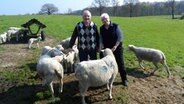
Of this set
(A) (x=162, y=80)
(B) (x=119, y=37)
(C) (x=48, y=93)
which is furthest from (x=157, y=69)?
(C) (x=48, y=93)

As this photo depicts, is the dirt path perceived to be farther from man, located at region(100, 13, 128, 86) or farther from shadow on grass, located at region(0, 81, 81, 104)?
man, located at region(100, 13, 128, 86)

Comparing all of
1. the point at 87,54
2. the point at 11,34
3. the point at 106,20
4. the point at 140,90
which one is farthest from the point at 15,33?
the point at 106,20

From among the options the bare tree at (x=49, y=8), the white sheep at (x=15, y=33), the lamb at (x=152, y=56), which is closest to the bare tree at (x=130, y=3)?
the bare tree at (x=49, y=8)

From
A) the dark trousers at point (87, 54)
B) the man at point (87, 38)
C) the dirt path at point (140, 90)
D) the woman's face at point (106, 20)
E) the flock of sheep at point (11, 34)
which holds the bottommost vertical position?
the dirt path at point (140, 90)

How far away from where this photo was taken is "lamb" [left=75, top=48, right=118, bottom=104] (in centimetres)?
1057

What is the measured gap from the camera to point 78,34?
459 inches

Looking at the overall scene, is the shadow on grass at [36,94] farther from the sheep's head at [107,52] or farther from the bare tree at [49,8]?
the bare tree at [49,8]

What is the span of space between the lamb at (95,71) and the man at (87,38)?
1.54 feet

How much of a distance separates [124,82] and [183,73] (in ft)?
13.6

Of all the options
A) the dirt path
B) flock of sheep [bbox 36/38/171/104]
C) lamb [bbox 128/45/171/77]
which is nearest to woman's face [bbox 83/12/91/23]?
flock of sheep [bbox 36/38/171/104]

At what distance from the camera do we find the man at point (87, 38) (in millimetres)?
11453

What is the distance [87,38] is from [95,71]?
141cm

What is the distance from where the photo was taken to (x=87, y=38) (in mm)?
11586

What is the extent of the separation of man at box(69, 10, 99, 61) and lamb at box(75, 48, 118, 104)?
1.54 ft
